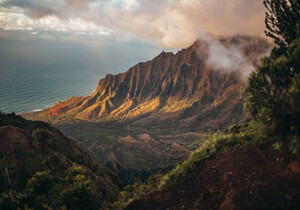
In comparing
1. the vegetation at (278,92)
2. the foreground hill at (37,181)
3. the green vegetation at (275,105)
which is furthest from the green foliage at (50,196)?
the vegetation at (278,92)

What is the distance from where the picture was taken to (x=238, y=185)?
24.6 meters

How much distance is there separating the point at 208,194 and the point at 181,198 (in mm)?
2734

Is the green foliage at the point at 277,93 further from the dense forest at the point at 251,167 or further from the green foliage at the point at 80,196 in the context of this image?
the green foliage at the point at 80,196

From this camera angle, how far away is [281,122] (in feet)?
80.2

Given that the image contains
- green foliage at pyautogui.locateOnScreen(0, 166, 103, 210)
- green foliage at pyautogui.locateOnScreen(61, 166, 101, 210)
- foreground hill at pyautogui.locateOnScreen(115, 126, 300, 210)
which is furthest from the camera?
green foliage at pyautogui.locateOnScreen(61, 166, 101, 210)

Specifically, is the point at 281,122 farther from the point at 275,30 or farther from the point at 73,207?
the point at 73,207

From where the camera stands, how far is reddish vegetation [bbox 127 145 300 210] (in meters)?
22.2

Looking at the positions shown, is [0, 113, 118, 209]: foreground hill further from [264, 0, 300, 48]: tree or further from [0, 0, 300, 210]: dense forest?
[264, 0, 300, 48]: tree

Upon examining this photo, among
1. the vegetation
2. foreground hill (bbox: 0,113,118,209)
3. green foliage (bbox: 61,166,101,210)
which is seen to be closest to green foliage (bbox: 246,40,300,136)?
the vegetation

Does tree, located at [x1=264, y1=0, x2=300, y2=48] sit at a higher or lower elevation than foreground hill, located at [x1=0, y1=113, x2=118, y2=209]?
higher

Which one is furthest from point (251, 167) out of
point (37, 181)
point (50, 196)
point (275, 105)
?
point (37, 181)

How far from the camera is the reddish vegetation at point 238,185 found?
72.9 feet

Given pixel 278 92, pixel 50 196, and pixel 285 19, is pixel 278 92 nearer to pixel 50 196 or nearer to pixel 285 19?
pixel 285 19

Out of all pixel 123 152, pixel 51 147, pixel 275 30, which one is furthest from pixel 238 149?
pixel 123 152
